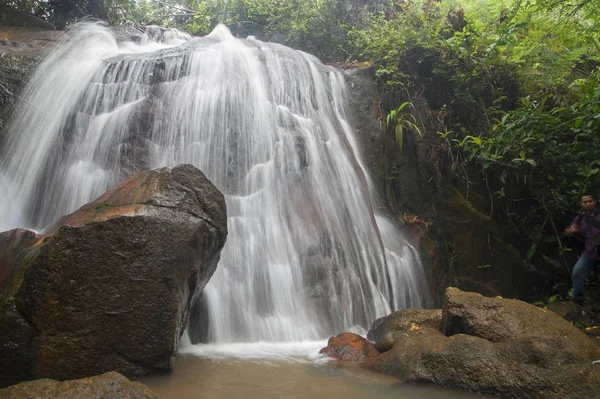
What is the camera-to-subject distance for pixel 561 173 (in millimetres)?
7832

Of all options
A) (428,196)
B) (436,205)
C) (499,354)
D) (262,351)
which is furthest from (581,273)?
(262,351)

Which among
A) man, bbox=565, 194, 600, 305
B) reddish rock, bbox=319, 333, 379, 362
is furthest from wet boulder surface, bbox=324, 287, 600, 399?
man, bbox=565, 194, 600, 305

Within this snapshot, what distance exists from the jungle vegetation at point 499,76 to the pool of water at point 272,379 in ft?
17.3

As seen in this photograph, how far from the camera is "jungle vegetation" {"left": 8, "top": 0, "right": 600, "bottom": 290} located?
7.48 metres

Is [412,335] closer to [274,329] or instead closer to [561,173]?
[274,329]

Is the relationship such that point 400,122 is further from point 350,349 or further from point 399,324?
point 350,349

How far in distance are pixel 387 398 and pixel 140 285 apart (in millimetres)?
2189

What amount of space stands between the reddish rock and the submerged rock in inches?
97.7

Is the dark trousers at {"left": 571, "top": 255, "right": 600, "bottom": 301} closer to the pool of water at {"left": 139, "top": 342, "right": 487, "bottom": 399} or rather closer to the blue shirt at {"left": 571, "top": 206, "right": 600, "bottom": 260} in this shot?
the blue shirt at {"left": 571, "top": 206, "right": 600, "bottom": 260}

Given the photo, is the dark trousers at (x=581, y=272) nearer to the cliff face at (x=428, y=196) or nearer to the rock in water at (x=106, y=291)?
the cliff face at (x=428, y=196)

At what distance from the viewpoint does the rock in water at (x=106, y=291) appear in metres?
3.28

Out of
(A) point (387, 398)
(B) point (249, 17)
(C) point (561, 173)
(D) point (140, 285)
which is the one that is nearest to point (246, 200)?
(D) point (140, 285)

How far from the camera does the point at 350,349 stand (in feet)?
15.3

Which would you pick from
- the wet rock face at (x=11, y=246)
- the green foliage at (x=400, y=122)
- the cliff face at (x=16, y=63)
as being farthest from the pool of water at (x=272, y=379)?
the cliff face at (x=16, y=63)
